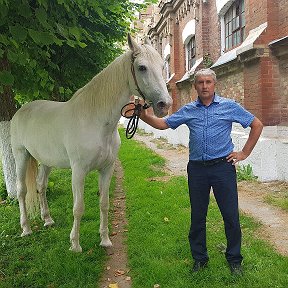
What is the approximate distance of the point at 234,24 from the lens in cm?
1041

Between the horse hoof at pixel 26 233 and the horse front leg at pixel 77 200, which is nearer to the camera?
the horse front leg at pixel 77 200

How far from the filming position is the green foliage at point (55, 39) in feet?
10.1

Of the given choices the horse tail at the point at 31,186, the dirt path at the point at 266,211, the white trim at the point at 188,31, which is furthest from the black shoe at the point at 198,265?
the white trim at the point at 188,31

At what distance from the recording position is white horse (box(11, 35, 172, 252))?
3.38 m

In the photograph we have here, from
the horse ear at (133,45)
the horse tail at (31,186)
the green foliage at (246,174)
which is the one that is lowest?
the green foliage at (246,174)

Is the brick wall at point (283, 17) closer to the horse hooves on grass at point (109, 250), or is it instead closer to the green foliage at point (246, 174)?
the green foliage at point (246, 174)

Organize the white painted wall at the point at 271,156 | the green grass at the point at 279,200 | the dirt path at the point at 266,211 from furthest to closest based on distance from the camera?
the white painted wall at the point at 271,156 < the green grass at the point at 279,200 < the dirt path at the point at 266,211

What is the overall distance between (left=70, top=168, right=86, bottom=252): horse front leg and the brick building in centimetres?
425

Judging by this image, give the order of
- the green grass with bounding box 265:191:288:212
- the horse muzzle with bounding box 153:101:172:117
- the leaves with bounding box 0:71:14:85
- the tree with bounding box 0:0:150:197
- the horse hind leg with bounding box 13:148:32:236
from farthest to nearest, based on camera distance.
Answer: the green grass with bounding box 265:191:288:212 < the horse hind leg with bounding box 13:148:32:236 < the horse muzzle with bounding box 153:101:172:117 < the tree with bounding box 0:0:150:197 < the leaves with bounding box 0:71:14:85

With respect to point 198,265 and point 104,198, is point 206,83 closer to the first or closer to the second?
point 198,265

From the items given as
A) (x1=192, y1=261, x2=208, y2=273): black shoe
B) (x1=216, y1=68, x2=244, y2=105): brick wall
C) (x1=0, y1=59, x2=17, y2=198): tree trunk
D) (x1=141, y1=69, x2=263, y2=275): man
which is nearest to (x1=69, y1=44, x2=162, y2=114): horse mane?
(x1=141, y1=69, x2=263, y2=275): man

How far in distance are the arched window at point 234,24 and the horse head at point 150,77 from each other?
7303 mm

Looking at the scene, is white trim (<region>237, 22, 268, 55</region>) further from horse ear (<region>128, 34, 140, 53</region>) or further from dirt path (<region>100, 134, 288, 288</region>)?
horse ear (<region>128, 34, 140, 53</region>)

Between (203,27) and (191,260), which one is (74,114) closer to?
(191,260)
